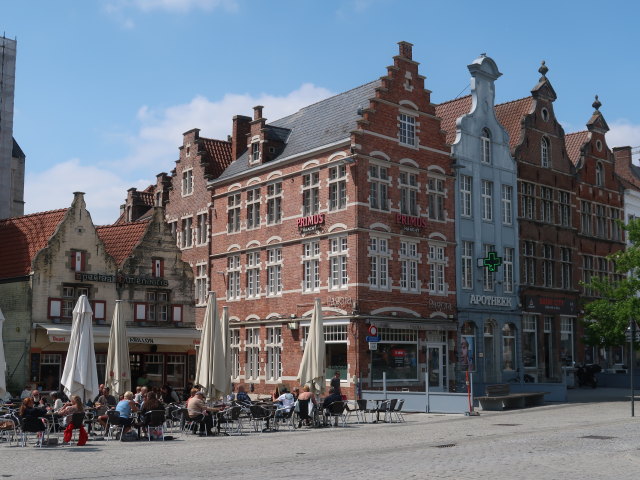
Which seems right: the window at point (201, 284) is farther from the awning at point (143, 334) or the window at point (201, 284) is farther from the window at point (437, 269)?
the window at point (437, 269)

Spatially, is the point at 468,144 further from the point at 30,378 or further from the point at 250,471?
the point at 250,471

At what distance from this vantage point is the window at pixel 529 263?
41.4 m

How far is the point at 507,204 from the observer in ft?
135

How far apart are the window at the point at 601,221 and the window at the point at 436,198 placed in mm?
14216

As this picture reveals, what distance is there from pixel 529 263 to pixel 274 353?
45.1ft

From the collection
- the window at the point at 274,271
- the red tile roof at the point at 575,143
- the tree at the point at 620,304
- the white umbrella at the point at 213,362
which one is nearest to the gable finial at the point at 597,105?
the red tile roof at the point at 575,143

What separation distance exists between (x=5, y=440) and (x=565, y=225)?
1270 inches

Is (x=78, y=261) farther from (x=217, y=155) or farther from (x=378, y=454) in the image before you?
(x=378, y=454)

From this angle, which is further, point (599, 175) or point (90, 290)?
point (599, 175)

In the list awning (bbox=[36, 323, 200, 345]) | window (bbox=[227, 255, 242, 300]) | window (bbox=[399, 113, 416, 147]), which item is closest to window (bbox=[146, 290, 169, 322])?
awning (bbox=[36, 323, 200, 345])

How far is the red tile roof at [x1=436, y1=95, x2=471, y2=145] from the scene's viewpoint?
40.2m

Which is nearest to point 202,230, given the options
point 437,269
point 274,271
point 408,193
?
point 274,271

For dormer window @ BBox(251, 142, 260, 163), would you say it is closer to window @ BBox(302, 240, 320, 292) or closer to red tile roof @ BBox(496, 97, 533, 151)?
window @ BBox(302, 240, 320, 292)

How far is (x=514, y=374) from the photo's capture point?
3984 cm
